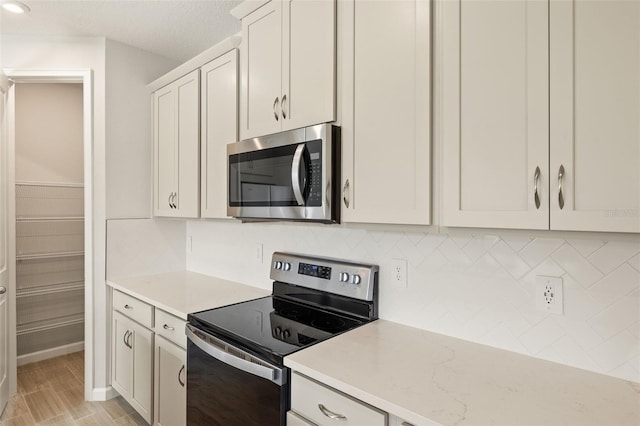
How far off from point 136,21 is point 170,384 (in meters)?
2.22

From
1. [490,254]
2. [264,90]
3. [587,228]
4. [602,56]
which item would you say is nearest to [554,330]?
[490,254]

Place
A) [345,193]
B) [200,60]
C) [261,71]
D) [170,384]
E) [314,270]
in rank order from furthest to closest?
[200,60] < [170,384] < [314,270] < [261,71] < [345,193]

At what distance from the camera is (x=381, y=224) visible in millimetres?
1375

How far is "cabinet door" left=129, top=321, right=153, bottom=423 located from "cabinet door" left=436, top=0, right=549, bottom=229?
1.95 m

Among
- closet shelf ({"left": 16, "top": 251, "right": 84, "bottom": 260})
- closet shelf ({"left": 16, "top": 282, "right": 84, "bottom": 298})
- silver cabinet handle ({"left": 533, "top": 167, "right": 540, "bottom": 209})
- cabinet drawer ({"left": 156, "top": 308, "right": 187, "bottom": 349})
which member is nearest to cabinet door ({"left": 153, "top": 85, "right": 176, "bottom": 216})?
cabinet drawer ({"left": 156, "top": 308, "right": 187, "bottom": 349})

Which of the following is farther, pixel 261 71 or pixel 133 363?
pixel 133 363

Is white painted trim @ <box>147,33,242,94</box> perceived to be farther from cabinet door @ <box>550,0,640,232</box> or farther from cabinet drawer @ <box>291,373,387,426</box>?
cabinet drawer @ <box>291,373,387,426</box>

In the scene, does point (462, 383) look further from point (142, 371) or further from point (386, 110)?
point (142, 371)

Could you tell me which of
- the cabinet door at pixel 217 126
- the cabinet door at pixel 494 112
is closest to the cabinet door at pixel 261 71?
the cabinet door at pixel 217 126

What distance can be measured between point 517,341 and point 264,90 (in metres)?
1.51

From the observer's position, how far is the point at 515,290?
1339 mm

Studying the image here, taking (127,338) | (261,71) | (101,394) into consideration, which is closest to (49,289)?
(101,394)

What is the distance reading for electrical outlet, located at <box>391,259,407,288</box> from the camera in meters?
1.65

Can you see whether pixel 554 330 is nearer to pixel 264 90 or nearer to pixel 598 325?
pixel 598 325
